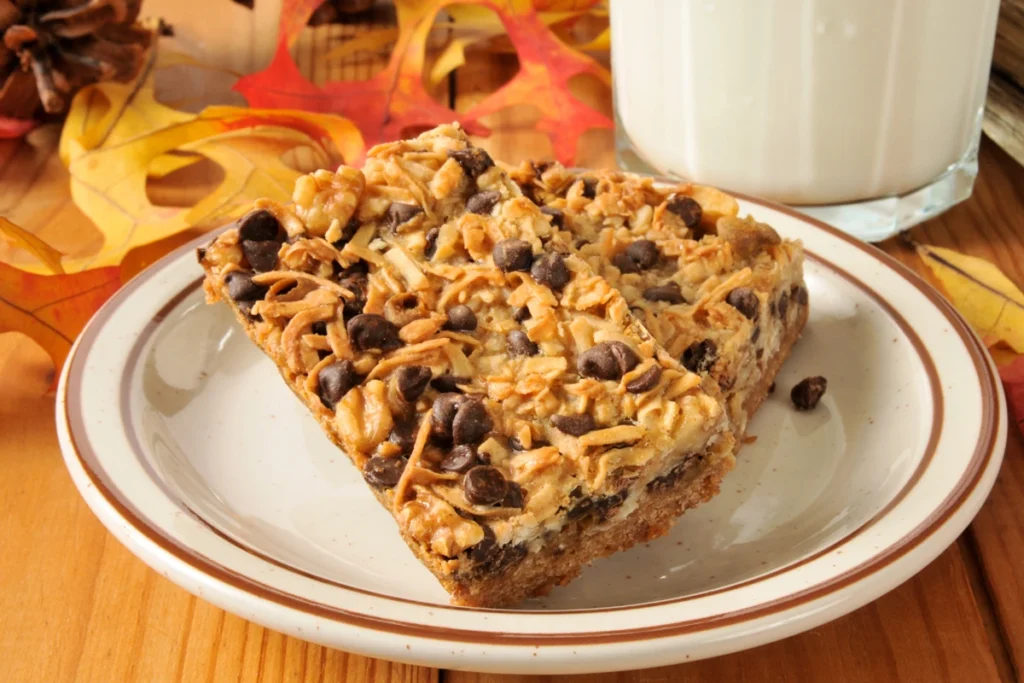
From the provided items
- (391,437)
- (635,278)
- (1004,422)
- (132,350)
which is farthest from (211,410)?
(1004,422)

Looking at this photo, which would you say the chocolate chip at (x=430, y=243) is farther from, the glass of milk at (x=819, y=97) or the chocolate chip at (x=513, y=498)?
the glass of milk at (x=819, y=97)

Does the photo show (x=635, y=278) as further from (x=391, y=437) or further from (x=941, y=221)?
(x=941, y=221)

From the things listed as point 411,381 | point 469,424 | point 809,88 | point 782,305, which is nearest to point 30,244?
point 411,381

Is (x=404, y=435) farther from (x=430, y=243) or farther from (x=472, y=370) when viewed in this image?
(x=430, y=243)

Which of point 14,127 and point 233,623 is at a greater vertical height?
point 14,127

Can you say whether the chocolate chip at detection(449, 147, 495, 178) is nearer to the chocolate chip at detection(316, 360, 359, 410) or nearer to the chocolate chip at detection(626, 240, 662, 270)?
the chocolate chip at detection(626, 240, 662, 270)

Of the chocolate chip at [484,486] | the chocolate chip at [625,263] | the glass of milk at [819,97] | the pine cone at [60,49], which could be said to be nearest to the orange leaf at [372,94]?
the pine cone at [60,49]

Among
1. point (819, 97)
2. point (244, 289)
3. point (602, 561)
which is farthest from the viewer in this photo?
point (819, 97)
